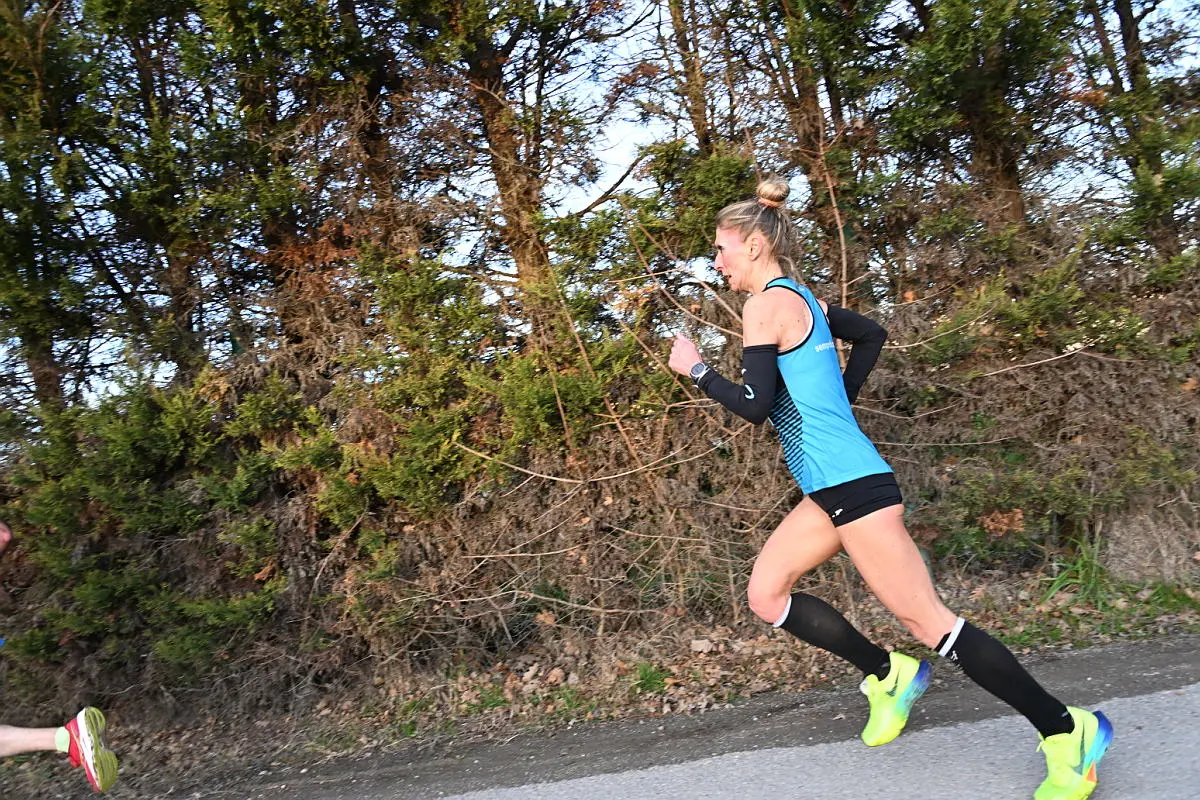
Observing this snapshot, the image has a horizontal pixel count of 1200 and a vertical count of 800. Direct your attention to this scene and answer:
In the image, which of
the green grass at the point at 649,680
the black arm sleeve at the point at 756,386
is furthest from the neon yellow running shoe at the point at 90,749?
the black arm sleeve at the point at 756,386

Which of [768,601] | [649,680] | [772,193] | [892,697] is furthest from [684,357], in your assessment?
[649,680]

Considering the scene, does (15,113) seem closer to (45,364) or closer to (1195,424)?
(45,364)

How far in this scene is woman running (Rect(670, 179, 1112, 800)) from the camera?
287 centimetres

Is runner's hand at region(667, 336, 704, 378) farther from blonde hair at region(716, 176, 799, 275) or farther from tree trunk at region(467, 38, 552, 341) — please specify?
tree trunk at region(467, 38, 552, 341)

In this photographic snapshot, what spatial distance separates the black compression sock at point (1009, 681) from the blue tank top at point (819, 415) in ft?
2.07

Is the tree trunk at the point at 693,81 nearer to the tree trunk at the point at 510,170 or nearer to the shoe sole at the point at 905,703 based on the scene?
the tree trunk at the point at 510,170

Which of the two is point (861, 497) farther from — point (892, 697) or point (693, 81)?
point (693, 81)

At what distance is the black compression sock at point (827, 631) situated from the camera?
334 cm

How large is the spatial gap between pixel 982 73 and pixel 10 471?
227 inches

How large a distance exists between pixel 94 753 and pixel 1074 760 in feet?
11.9

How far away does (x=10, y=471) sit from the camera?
472 cm

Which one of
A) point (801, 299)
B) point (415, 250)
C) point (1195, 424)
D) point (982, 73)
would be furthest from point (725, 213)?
point (1195, 424)

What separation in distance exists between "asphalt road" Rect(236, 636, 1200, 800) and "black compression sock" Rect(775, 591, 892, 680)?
355 mm

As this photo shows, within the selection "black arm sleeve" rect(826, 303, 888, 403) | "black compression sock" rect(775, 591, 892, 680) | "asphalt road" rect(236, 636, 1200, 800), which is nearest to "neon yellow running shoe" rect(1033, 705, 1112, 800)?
"asphalt road" rect(236, 636, 1200, 800)
